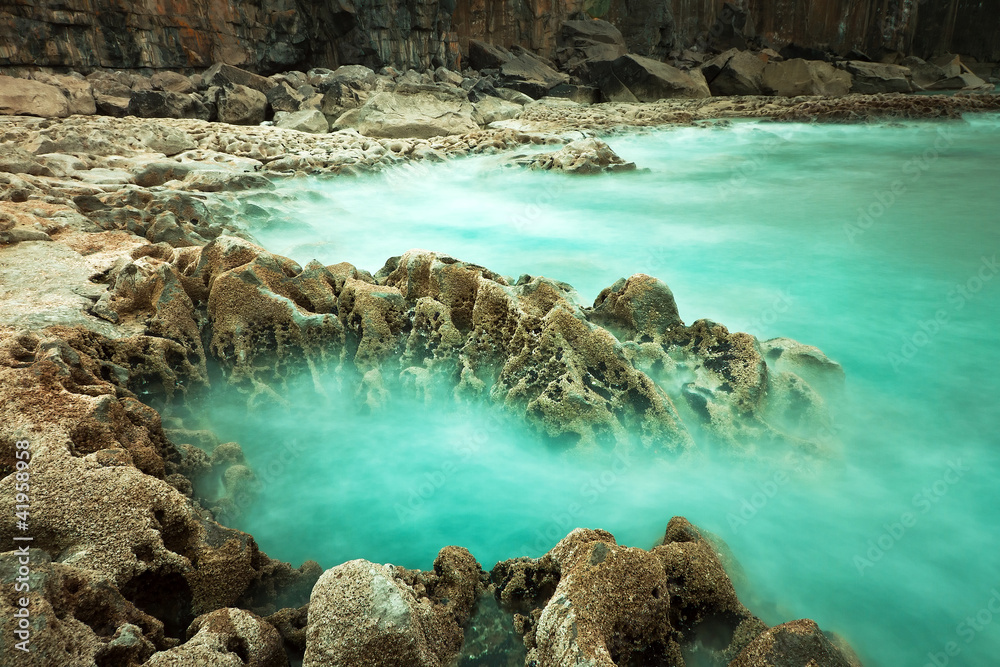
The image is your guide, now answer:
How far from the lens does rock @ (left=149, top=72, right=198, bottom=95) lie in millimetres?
12328

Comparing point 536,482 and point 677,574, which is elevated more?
point 677,574

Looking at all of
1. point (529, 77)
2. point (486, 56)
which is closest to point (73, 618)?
point (529, 77)

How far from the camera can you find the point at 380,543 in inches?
95.0

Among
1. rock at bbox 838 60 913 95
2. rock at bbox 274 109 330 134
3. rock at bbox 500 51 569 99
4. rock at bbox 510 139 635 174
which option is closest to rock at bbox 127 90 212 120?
rock at bbox 274 109 330 134

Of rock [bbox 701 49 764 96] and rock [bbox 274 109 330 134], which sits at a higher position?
rock [bbox 701 49 764 96]

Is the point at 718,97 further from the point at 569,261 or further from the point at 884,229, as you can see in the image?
the point at 569,261

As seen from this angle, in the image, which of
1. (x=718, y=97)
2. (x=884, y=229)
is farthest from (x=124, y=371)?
(x=718, y=97)

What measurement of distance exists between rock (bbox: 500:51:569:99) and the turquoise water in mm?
11730

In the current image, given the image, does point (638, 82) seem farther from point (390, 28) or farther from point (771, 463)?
point (771, 463)

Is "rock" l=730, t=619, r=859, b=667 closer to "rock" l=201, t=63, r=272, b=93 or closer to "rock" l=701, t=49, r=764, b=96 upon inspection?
"rock" l=201, t=63, r=272, b=93

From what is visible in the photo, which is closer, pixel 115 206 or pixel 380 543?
pixel 380 543

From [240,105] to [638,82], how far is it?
1134 centimetres

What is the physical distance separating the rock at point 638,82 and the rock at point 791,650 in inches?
685

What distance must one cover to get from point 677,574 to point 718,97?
1874 centimetres
